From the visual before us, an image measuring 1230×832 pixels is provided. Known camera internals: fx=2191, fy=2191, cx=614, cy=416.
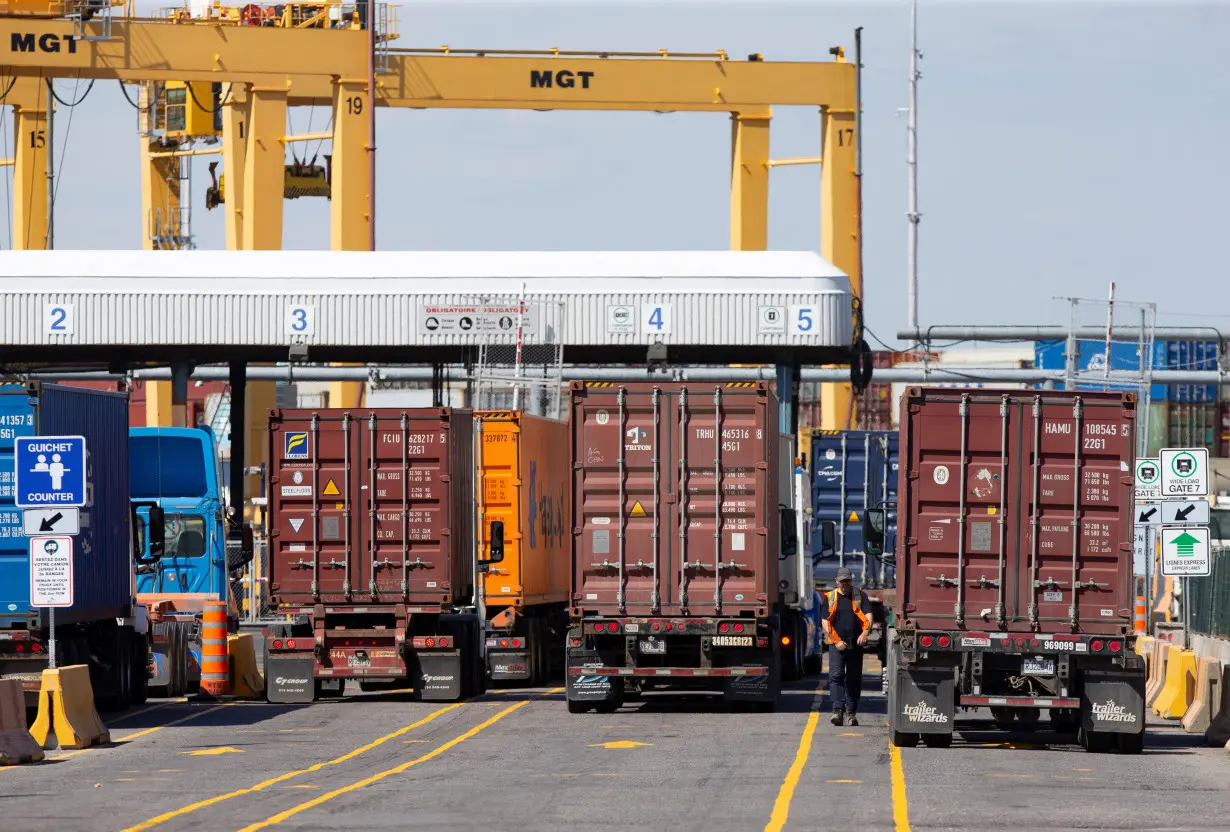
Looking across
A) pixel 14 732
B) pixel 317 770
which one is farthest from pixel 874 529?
pixel 14 732

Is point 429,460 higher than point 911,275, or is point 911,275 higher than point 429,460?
point 911,275

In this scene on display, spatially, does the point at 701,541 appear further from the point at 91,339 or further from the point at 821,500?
the point at 91,339

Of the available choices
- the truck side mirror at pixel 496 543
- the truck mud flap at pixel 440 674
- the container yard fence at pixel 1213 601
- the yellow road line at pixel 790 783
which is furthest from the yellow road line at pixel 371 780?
the container yard fence at pixel 1213 601

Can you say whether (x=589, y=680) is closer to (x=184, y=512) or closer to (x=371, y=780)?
(x=371, y=780)

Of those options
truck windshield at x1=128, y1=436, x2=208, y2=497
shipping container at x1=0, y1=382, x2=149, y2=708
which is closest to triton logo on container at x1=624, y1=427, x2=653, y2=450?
shipping container at x1=0, y1=382, x2=149, y2=708

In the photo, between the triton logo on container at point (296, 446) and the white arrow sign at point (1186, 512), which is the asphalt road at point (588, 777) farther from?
the white arrow sign at point (1186, 512)

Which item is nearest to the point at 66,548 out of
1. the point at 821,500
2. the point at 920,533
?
the point at 920,533

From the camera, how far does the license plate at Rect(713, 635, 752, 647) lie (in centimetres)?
2284

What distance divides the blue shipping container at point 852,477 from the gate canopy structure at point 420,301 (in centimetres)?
335

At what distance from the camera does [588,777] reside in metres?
16.4

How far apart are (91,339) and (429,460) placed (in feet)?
54.9

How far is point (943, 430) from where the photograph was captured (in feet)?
64.8

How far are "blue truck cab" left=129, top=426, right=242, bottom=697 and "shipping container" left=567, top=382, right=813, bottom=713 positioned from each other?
784cm

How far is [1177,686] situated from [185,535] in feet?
45.5
